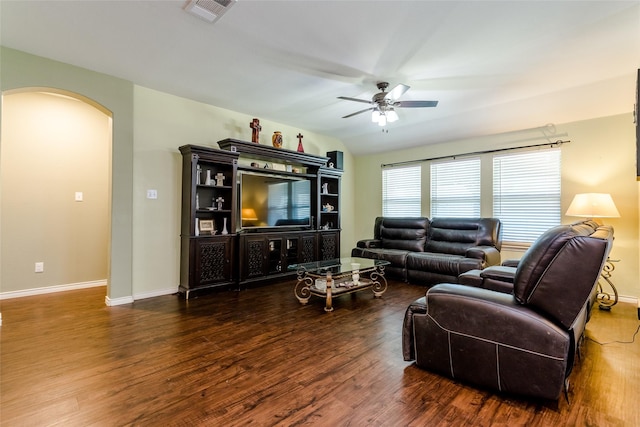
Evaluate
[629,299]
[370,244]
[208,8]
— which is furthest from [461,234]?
[208,8]

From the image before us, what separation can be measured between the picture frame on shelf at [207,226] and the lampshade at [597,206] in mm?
4618

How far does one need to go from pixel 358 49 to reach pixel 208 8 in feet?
4.33

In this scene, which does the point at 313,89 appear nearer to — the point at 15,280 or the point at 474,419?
the point at 474,419

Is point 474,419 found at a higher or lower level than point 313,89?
lower

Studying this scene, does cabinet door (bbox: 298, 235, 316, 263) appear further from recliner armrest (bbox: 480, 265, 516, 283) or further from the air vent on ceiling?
the air vent on ceiling

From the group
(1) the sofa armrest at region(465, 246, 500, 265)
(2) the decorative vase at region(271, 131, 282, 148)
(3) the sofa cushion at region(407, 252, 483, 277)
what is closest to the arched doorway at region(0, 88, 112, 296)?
(2) the decorative vase at region(271, 131, 282, 148)

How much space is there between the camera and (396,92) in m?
3.06

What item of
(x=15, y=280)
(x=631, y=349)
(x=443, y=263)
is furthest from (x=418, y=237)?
(x=15, y=280)

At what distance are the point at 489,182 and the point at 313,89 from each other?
10.5 ft

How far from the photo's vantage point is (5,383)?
185cm

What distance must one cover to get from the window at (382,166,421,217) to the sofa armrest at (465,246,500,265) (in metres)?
1.66

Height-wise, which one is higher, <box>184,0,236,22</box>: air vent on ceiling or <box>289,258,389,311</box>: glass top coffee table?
<box>184,0,236,22</box>: air vent on ceiling

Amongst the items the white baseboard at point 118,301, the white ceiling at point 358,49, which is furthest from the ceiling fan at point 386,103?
the white baseboard at point 118,301

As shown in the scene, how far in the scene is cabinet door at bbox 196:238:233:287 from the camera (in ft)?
12.5
